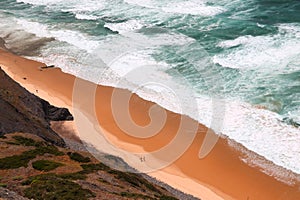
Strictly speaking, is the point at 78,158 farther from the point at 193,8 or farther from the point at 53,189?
the point at 193,8

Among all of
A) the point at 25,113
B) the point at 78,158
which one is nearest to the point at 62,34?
the point at 25,113

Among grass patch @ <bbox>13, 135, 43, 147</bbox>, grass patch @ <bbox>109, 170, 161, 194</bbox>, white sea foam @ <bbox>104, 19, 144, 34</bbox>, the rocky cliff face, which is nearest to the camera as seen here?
grass patch @ <bbox>109, 170, 161, 194</bbox>

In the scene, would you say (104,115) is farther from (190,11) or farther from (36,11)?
(36,11)

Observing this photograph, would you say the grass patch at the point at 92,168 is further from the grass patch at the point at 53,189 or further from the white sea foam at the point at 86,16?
the white sea foam at the point at 86,16

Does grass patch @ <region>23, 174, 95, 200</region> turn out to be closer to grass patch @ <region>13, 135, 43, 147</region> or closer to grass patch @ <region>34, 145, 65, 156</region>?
grass patch @ <region>34, 145, 65, 156</region>

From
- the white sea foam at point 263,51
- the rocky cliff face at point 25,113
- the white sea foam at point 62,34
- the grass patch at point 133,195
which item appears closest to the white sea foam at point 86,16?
the white sea foam at point 62,34

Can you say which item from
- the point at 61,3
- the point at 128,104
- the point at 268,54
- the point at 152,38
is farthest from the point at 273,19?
the point at 61,3

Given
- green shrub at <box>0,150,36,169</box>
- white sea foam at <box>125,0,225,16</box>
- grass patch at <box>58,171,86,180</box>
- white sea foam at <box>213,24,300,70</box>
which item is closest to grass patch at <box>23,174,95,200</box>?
grass patch at <box>58,171,86,180</box>
